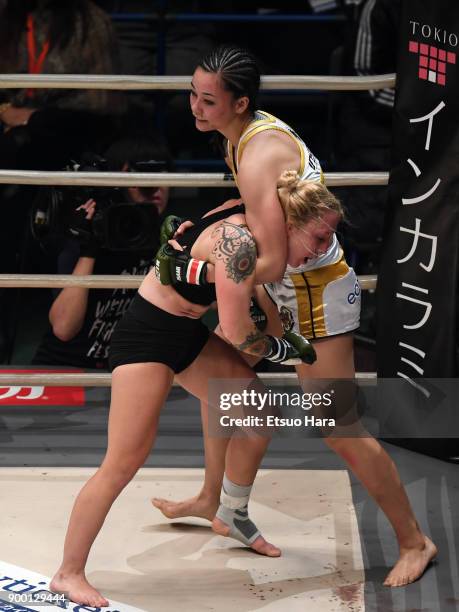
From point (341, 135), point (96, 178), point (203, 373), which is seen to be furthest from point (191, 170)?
point (203, 373)

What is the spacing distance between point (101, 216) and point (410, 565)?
1606 mm

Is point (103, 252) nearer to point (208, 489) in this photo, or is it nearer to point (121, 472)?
point (208, 489)

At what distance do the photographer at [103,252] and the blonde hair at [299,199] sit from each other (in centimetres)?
119

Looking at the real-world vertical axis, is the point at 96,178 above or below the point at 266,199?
below

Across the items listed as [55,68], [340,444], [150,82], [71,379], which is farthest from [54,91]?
[340,444]

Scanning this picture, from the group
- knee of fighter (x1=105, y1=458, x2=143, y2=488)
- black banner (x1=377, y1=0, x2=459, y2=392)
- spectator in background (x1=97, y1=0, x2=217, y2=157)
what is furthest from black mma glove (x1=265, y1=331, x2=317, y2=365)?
spectator in background (x1=97, y1=0, x2=217, y2=157)

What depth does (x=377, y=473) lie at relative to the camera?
3119 millimetres

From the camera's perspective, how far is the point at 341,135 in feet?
17.1

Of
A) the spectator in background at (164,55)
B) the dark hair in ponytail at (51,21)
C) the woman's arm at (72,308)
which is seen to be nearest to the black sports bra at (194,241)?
the woman's arm at (72,308)

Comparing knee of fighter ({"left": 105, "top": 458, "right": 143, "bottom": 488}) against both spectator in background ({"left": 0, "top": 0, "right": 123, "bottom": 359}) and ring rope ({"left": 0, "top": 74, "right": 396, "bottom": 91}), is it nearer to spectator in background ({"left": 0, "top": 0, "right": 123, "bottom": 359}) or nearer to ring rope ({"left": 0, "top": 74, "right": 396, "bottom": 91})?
ring rope ({"left": 0, "top": 74, "right": 396, "bottom": 91})

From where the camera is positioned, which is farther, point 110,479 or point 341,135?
point 341,135

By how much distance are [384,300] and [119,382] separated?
1.21 meters

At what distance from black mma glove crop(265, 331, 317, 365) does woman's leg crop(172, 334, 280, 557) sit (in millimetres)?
215

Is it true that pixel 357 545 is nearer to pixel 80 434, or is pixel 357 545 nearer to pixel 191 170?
pixel 80 434
